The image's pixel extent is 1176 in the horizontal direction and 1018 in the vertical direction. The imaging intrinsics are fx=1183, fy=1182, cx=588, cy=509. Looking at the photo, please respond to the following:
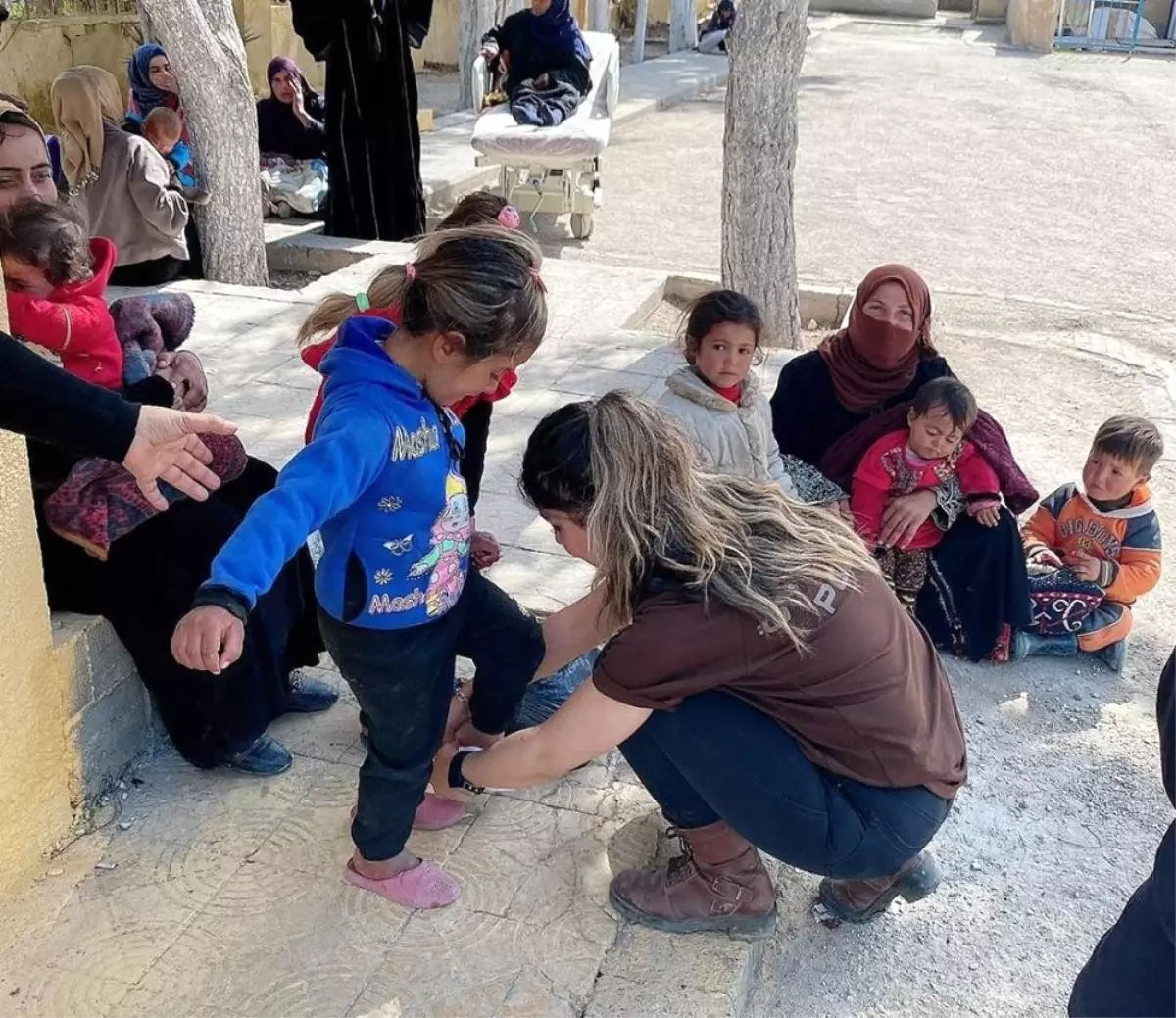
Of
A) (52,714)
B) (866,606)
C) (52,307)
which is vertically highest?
(52,307)

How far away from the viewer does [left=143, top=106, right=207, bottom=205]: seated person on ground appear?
247 inches

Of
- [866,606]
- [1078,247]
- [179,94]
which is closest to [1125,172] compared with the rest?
[1078,247]

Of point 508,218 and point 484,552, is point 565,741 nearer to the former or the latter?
point 484,552

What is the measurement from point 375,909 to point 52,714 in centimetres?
72

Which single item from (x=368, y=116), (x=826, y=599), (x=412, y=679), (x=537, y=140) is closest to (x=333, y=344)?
(x=412, y=679)

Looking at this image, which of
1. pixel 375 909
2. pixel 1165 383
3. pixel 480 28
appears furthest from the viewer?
pixel 480 28

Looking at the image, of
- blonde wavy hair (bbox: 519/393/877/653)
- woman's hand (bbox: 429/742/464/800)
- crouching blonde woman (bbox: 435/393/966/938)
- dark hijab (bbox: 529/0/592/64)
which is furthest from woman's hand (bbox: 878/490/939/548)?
dark hijab (bbox: 529/0/592/64)

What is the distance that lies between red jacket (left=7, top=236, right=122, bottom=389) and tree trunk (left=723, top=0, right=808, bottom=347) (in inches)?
130

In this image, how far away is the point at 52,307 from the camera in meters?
2.50

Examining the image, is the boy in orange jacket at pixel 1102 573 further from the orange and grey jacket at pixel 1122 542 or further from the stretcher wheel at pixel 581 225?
the stretcher wheel at pixel 581 225

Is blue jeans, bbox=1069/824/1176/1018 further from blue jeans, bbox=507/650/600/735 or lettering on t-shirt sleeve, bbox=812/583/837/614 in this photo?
blue jeans, bbox=507/650/600/735

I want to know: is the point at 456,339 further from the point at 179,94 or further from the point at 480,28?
the point at 480,28

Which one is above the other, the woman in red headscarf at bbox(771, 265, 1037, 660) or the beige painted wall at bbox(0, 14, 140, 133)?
the beige painted wall at bbox(0, 14, 140, 133)

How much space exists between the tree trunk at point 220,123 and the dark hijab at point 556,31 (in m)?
3.37
